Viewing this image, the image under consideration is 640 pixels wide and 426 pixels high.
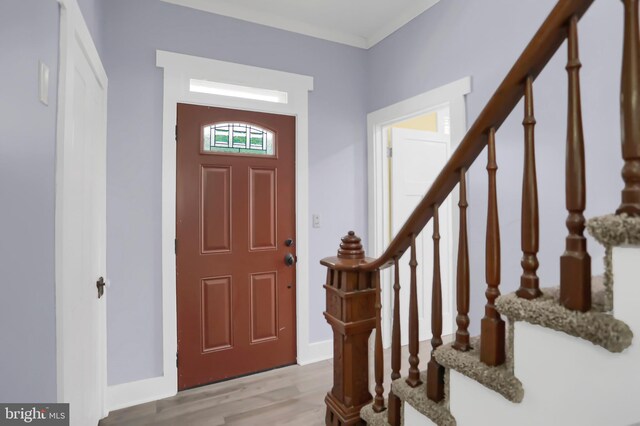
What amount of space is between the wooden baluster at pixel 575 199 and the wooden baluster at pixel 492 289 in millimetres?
187

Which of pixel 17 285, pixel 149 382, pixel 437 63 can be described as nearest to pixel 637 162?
pixel 17 285

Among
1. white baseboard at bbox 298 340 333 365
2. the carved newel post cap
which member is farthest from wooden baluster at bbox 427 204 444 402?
white baseboard at bbox 298 340 333 365

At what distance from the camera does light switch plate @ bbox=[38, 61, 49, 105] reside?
95 cm

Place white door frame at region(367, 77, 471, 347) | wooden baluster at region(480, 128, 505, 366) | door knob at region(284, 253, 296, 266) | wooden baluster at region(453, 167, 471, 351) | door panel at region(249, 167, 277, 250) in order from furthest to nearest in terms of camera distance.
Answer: white door frame at region(367, 77, 471, 347), door knob at region(284, 253, 296, 266), door panel at region(249, 167, 277, 250), wooden baluster at region(453, 167, 471, 351), wooden baluster at region(480, 128, 505, 366)

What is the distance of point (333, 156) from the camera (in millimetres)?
2910

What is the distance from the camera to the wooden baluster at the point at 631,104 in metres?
0.62

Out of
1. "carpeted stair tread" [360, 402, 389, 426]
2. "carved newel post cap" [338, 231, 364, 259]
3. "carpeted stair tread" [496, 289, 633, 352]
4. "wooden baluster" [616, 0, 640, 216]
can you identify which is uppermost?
"wooden baluster" [616, 0, 640, 216]

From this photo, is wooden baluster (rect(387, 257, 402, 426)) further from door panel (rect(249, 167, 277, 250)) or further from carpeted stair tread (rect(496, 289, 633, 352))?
door panel (rect(249, 167, 277, 250))

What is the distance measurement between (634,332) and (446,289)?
278 centimetres

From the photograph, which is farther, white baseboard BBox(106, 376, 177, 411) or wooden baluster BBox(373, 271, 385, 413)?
white baseboard BBox(106, 376, 177, 411)

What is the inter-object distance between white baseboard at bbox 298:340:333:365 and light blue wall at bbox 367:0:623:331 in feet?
4.22

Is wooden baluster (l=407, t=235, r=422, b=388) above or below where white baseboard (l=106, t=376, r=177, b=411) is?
above

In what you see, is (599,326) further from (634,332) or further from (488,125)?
(488,125)

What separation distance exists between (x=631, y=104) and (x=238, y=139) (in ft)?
7.64
